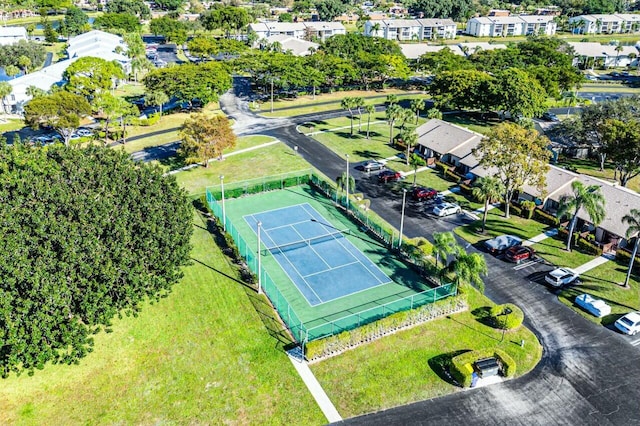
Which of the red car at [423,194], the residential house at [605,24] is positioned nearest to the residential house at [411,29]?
the residential house at [605,24]

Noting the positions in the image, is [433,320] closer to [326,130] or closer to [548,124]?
[326,130]

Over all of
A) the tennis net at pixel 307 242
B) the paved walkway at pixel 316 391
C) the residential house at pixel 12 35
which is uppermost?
the residential house at pixel 12 35

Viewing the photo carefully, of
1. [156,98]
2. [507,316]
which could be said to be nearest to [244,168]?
[156,98]

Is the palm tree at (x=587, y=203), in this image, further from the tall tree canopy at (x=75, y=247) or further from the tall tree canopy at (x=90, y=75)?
the tall tree canopy at (x=90, y=75)

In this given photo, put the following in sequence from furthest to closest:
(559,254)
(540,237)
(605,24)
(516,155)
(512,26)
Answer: (605,24), (512,26), (540,237), (516,155), (559,254)

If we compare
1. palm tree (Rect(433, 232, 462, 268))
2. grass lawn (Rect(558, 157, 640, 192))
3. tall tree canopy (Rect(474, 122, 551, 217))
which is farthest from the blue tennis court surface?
grass lawn (Rect(558, 157, 640, 192))

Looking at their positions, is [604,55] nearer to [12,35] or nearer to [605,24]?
[605,24]
